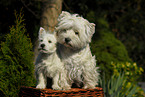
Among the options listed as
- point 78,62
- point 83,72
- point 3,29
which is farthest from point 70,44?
point 3,29

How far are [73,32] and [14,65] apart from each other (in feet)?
4.55

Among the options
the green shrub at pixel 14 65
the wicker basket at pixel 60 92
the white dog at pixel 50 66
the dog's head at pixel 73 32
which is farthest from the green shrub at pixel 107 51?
the white dog at pixel 50 66

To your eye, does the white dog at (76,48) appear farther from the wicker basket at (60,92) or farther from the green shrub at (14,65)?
the green shrub at (14,65)

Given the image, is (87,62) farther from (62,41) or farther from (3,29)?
(3,29)

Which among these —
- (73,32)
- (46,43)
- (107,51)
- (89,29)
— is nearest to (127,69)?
(107,51)

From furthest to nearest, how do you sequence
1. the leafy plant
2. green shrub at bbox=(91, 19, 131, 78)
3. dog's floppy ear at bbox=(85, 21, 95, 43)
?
1. green shrub at bbox=(91, 19, 131, 78)
2. the leafy plant
3. dog's floppy ear at bbox=(85, 21, 95, 43)

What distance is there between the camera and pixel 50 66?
2.57 metres

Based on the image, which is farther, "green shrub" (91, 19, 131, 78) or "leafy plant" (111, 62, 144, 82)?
"green shrub" (91, 19, 131, 78)

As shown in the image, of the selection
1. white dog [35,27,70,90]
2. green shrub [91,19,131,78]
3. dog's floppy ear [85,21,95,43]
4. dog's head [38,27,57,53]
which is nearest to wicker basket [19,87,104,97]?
white dog [35,27,70,90]

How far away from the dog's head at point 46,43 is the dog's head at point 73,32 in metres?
0.09

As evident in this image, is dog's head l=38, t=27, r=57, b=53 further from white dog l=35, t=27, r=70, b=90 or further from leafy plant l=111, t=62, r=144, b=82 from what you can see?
leafy plant l=111, t=62, r=144, b=82

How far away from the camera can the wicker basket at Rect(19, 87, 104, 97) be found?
8.04 feet

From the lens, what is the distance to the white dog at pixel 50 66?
255 centimetres

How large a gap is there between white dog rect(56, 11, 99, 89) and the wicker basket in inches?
3.7
